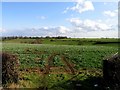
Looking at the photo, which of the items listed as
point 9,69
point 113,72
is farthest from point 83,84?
point 9,69

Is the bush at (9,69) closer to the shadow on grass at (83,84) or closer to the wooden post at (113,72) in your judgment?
the shadow on grass at (83,84)

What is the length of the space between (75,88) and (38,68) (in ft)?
26.4

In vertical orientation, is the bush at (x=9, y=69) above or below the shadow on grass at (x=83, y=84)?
above

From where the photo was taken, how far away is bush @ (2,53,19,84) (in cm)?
2361

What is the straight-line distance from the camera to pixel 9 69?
23828mm

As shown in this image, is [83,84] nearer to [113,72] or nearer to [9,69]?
[113,72]

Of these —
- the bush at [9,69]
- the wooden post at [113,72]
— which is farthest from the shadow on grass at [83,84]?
the bush at [9,69]

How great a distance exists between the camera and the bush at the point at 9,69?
23609 millimetres

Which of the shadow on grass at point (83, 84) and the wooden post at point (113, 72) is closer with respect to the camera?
the wooden post at point (113, 72)

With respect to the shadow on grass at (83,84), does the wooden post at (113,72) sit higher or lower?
higher

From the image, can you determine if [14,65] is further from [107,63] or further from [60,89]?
[107,63]

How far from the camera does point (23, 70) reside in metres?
29.2

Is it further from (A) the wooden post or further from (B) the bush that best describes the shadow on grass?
(B) the bush

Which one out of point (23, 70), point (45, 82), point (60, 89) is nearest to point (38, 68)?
point (23, 70)
